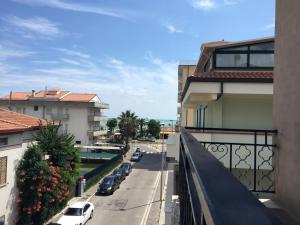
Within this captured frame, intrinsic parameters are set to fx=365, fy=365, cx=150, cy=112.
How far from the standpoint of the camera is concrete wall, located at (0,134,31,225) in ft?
60.5

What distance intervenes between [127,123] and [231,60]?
186 feet

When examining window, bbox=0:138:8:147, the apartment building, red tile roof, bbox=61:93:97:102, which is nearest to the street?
window, bbox=0:138:8:147

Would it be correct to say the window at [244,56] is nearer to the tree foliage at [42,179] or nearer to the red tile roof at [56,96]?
the tree foliage at [42,179]

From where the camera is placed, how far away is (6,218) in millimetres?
18891

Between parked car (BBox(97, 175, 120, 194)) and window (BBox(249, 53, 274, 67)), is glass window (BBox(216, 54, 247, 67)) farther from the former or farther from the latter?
parked car (BBox(97, 175, 120, 194))

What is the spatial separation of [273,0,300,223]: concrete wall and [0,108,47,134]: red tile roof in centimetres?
1562

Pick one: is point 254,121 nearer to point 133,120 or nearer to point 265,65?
point 265,65

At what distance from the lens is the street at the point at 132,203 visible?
22125mm

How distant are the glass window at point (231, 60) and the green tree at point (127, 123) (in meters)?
56.3

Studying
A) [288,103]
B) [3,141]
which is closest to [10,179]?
[3,141]

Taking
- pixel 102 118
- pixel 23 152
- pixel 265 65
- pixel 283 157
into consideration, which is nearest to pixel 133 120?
pixel 102 118

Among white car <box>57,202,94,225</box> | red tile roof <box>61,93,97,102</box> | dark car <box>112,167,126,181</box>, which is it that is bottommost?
white car <box>57,202,94,225</box>

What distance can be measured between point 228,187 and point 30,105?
61913 mm

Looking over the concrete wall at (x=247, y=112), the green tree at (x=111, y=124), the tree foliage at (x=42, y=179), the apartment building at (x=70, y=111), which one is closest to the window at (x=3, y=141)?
the tree foliage at (x=42, y=179)
